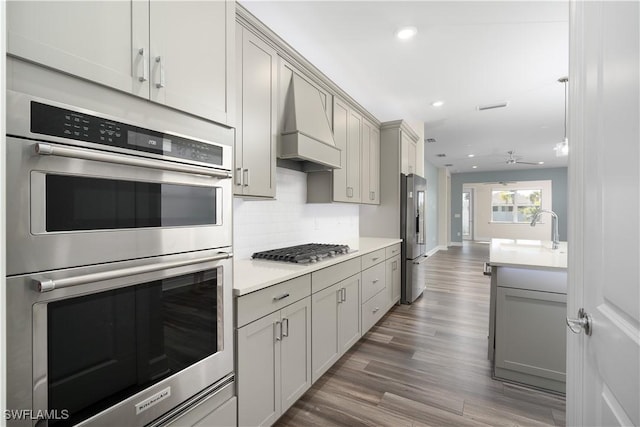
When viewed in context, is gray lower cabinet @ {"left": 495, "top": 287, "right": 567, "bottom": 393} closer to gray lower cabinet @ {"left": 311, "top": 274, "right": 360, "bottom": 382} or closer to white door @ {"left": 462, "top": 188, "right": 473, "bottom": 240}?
gray lower cabinet @ {"left": 311, "top": 274, "right": 360, "bottom": 382}

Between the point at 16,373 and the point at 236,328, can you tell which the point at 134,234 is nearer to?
the point at 16,373

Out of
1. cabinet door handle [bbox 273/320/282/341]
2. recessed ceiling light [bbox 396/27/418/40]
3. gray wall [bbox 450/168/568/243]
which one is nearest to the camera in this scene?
cabinet door handle [bbox 273/320/282/341]

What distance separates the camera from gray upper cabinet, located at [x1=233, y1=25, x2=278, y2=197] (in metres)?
1.85

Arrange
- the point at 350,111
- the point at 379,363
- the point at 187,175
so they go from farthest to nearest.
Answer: the point at 350,111, the point at 379,363, the point at 187,175

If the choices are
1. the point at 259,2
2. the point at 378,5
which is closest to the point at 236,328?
the point at 259,2

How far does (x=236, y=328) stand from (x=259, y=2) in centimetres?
232

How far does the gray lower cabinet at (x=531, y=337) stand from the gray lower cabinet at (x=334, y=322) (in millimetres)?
1163

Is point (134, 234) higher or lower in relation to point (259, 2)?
lower

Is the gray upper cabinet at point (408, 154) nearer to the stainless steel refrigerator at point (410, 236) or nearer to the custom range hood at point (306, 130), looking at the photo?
the stainless steel refrigerator at point (410, 236)

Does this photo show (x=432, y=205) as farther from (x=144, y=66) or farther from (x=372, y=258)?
(x=144, y=66)

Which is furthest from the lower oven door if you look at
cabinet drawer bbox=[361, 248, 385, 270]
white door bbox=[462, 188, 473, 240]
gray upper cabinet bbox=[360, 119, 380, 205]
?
white door bbox=[462, 188, 473, 240]

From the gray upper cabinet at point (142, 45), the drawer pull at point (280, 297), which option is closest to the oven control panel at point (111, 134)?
the gray upper cabinet at point (142, 45)

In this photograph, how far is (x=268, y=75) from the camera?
2.08 metres

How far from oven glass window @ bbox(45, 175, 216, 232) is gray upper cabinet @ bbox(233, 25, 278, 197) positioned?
609 mm
